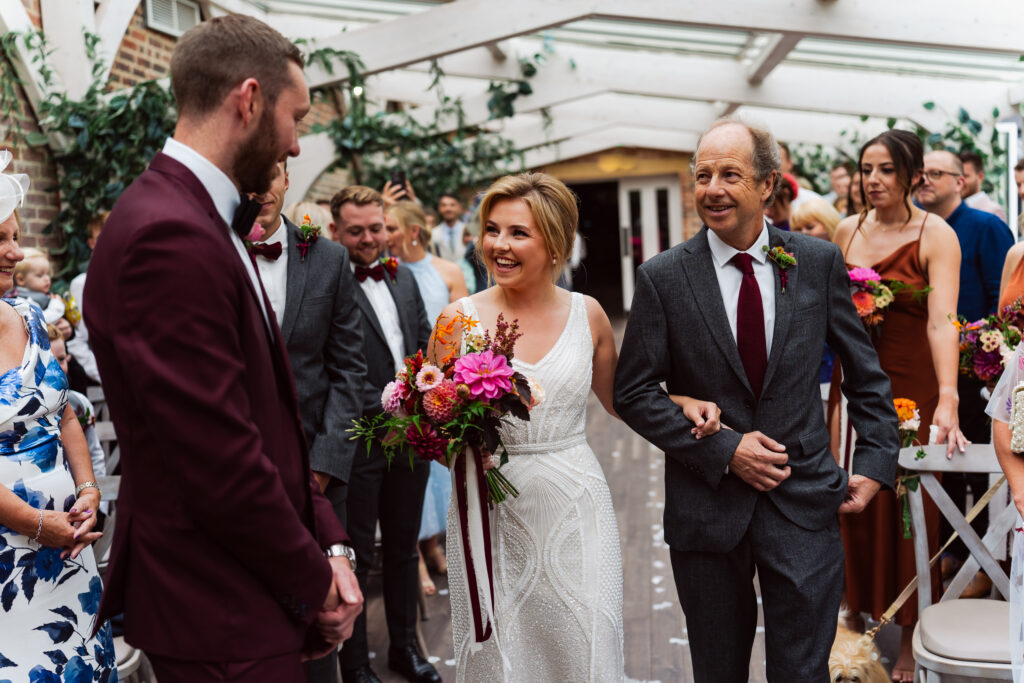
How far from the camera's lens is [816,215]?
4941 mm

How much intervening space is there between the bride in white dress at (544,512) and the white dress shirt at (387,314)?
1.09 meters

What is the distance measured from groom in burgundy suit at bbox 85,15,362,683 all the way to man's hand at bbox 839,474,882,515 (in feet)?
4.50

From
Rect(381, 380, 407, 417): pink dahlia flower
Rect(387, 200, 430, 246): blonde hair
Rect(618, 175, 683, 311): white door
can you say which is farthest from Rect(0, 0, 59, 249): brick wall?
Rect(618, 175, 683, 311): white door

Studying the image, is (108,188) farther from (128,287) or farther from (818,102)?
(818,102)

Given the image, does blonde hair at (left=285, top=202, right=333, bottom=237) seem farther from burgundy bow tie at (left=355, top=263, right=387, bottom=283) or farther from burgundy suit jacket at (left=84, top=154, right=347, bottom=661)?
burgundy suit jacket at (left=84, top=154, right=347, bottom=661)

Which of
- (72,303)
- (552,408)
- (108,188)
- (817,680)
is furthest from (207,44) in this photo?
(108,188)

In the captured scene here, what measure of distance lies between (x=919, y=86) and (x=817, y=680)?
8854 mm

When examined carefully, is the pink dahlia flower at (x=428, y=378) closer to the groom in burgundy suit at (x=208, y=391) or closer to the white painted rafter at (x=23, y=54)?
the groom in burgundy suit at (x=208, y=391)

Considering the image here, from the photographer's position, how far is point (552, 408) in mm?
2617

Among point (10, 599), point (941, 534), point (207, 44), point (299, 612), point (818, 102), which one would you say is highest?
point (818, 102)

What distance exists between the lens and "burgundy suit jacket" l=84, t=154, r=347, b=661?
134 cm

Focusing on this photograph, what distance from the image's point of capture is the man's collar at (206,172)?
1486 mm

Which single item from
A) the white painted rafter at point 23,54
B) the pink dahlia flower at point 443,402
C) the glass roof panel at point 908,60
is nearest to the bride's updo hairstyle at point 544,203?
the pink dahlia flower at point 443,402

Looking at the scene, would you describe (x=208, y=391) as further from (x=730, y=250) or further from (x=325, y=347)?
(x=325, y=347)
